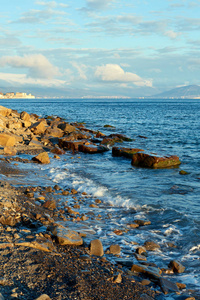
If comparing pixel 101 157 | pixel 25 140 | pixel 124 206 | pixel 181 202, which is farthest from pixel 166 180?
pixel 25 140

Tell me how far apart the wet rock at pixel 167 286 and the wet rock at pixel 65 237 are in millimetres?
2045

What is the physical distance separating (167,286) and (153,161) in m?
11.7

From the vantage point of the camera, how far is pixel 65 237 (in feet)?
22.0

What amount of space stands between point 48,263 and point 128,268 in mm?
1781

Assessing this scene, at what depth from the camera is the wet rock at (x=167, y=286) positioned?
5.50 metres

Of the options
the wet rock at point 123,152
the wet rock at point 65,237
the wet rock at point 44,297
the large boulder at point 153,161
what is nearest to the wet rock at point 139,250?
the wet rock at point 65,237

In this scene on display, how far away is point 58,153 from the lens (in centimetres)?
2059

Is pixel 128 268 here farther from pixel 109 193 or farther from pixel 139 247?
pixel 109 193

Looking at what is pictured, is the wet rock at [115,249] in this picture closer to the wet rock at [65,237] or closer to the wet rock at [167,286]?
the wet rock at [65,237]

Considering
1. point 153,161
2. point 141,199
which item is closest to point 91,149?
point 153,161

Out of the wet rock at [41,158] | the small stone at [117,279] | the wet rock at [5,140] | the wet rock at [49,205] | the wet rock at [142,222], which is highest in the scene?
the wet rock at [5,140]

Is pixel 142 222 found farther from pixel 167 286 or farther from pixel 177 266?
pixel 167 286

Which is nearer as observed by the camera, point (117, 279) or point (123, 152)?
point (117, 279)

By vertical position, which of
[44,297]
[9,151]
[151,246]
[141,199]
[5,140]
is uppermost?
[5,140]
